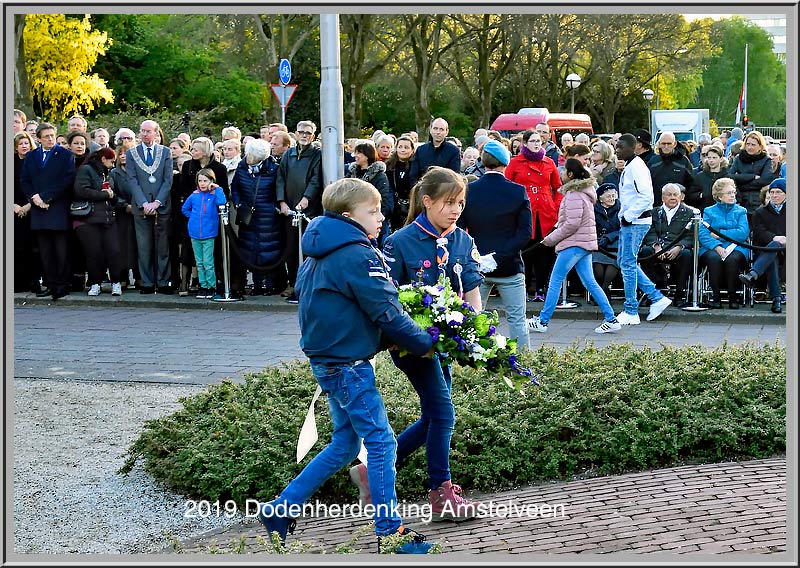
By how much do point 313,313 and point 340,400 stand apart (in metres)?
0.43

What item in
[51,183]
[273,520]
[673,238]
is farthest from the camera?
[51,183]

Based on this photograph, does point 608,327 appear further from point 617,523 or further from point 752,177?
point 617,523

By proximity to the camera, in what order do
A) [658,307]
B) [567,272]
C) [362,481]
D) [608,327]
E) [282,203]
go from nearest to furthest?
[362,481] → [567,272] → [608,327] → [658,307] → [282,203]

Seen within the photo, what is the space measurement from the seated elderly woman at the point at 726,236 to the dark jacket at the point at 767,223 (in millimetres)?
142

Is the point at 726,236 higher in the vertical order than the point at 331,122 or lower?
lower

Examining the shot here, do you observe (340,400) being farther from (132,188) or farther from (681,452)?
(132,188)

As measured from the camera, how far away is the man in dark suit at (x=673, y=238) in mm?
13531

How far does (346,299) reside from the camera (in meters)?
5.11

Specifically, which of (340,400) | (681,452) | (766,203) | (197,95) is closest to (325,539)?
(340,400)

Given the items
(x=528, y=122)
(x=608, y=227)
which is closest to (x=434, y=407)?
(x=608, y=227)

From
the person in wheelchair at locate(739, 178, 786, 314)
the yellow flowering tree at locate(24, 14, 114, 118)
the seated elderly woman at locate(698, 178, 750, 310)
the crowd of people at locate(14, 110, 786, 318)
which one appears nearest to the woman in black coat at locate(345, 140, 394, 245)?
the crowd of people at locate(14, 110, 786, 318)

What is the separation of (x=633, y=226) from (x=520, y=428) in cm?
640

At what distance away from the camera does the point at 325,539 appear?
5664 mm

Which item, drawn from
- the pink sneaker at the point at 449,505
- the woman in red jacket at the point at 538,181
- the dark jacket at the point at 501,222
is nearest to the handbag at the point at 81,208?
the woman in red jacket at the point at 538,181
